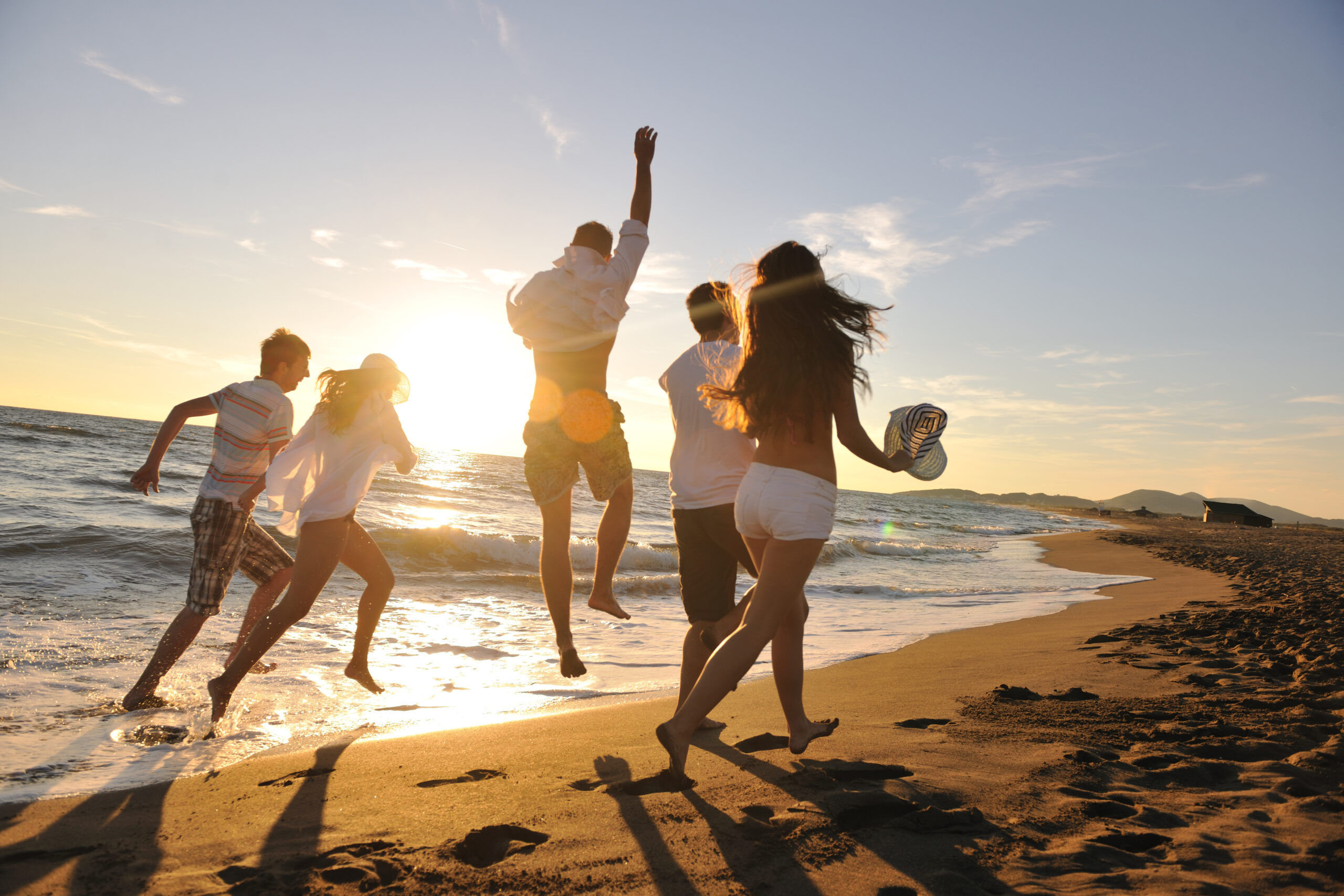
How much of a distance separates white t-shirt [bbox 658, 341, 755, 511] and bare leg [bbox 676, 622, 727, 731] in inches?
22.7

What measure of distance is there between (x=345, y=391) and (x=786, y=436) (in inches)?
101

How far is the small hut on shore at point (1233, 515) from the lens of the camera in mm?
55062

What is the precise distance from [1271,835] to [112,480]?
20.3 meters

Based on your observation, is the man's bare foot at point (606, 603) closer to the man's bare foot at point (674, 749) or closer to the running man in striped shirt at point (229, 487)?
the man's bare foot at point (674, 749)

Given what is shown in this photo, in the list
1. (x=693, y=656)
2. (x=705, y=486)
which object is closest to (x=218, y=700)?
(x=693, y=656)

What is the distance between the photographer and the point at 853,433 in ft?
8.98

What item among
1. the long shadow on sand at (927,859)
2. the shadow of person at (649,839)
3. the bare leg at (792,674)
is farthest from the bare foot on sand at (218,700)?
the bare leg at (792,674)

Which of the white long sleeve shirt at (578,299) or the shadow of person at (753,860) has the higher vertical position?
the white long sleeve shirt at (578,299)

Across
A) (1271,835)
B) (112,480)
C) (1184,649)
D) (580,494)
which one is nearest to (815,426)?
(1271,835)

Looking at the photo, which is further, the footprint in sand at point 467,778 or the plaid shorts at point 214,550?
the plaid shorts at point 214,550

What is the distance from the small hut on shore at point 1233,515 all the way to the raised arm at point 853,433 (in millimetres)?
65031

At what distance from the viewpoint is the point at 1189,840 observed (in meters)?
2.11

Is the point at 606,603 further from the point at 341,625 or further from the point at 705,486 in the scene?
the point at 341,625

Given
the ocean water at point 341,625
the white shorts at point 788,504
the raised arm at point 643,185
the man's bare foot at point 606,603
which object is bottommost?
the ocean water at point 341,625
